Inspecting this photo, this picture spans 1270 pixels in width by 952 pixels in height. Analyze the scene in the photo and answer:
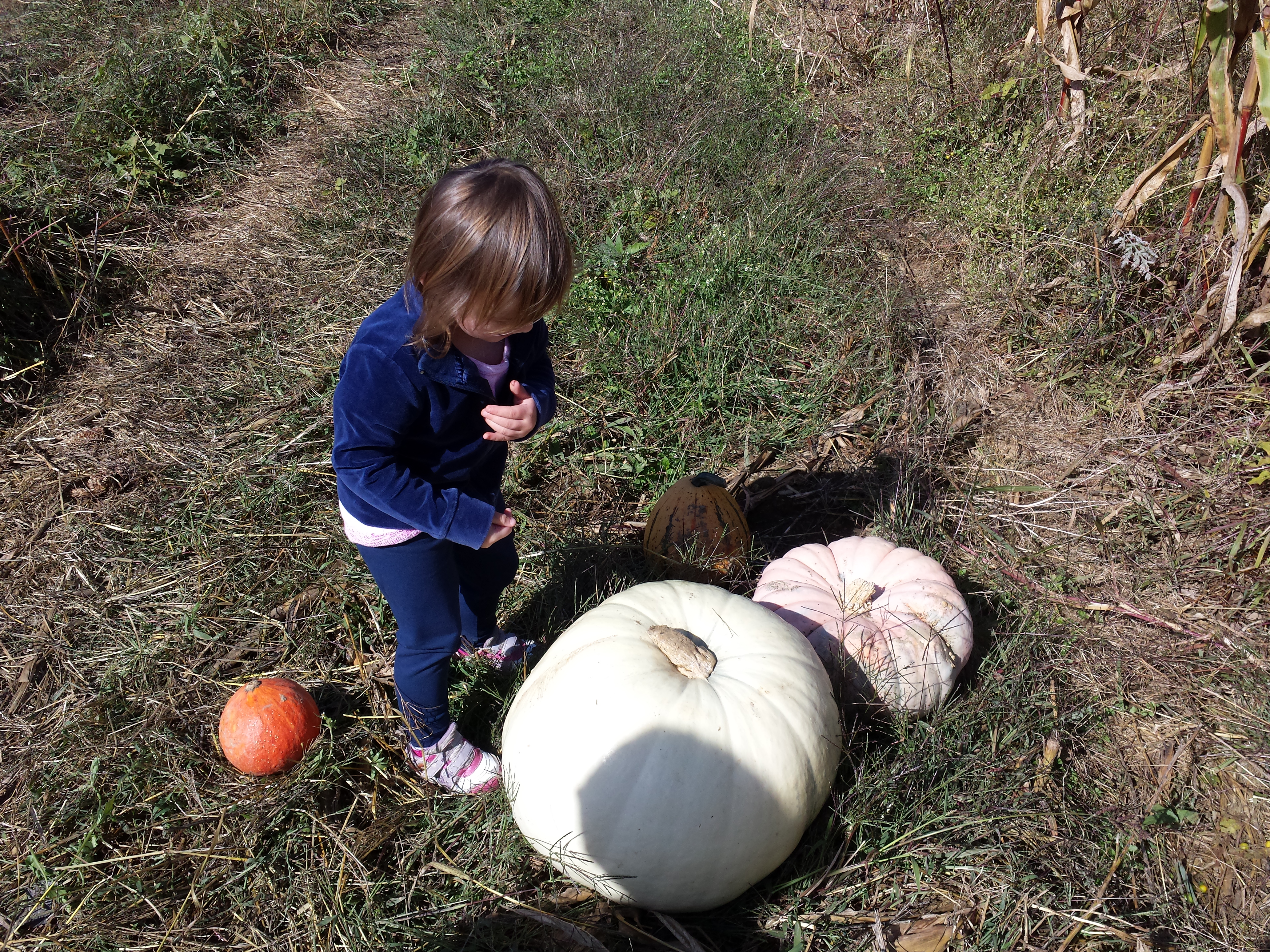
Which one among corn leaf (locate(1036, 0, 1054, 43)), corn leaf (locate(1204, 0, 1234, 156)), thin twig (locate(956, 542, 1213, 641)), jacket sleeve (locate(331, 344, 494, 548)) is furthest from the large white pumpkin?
corn leaf (locate(1036, 0, 1054, 43))

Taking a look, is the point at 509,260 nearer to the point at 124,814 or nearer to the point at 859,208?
the point at 124,814

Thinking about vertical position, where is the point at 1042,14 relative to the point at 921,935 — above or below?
above

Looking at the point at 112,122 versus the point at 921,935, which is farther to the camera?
the point at 112,122

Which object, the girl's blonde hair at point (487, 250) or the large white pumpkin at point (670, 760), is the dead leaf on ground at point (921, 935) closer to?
the large white pumpkin at point (670, 760)

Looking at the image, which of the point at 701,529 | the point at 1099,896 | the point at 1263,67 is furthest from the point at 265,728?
the point at 1263,67

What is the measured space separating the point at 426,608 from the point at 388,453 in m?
0.45

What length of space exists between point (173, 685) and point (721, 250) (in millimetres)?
2984

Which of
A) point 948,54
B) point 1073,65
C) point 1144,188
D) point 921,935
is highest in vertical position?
point 1073,65

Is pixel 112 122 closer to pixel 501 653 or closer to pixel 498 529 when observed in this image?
pixel 501 653

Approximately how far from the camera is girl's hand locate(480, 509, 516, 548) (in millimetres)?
1972

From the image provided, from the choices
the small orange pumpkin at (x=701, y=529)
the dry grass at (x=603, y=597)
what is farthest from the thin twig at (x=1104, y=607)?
the small orange pumpkin at (x=701, y=529)

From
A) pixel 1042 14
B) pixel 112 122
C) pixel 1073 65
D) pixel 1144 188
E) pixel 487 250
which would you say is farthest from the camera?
pixel 112 122

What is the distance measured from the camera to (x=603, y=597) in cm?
277

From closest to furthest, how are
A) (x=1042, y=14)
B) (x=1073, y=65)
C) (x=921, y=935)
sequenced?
(x=921, y=935) < (x=1073, y=65) < (x=1042, y=14)
